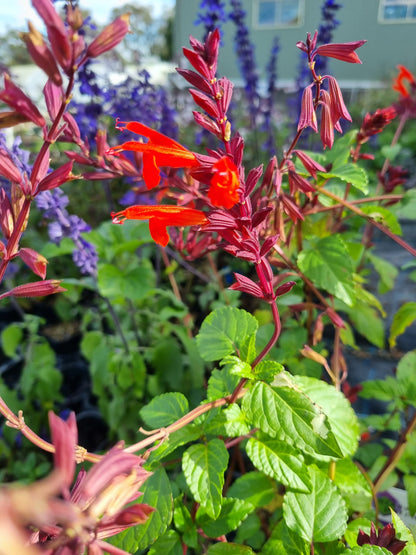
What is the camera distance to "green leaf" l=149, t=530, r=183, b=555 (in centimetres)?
53

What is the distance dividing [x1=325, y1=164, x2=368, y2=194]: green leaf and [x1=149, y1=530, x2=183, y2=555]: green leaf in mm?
560

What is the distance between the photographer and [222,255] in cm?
196

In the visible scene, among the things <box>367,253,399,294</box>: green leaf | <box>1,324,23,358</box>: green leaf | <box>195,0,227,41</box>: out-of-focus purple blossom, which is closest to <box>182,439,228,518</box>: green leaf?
<box>367,253,399,294</box>: green leaf

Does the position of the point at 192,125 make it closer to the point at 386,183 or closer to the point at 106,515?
the point at 386,183

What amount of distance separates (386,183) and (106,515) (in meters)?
0.90

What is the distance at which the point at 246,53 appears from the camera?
183cm

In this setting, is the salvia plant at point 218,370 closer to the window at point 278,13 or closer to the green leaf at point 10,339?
the green leaf at point 10,339

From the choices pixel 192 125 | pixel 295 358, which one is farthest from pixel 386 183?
pixel 192 125

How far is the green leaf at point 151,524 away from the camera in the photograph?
0.47 metres

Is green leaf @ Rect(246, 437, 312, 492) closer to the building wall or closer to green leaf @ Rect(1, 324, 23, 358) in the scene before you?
green leaf @ Rect(1, 324, 23, 358)

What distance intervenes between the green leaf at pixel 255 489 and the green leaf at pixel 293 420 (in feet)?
0.79

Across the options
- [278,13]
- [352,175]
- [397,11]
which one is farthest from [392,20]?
[352,175]

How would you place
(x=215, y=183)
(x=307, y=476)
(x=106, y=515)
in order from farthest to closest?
(x=307, y=476) → (x=215, y=183) → (x=106, y=515)

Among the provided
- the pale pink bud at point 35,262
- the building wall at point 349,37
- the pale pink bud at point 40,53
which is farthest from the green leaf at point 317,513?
the building wall at point 349,37
